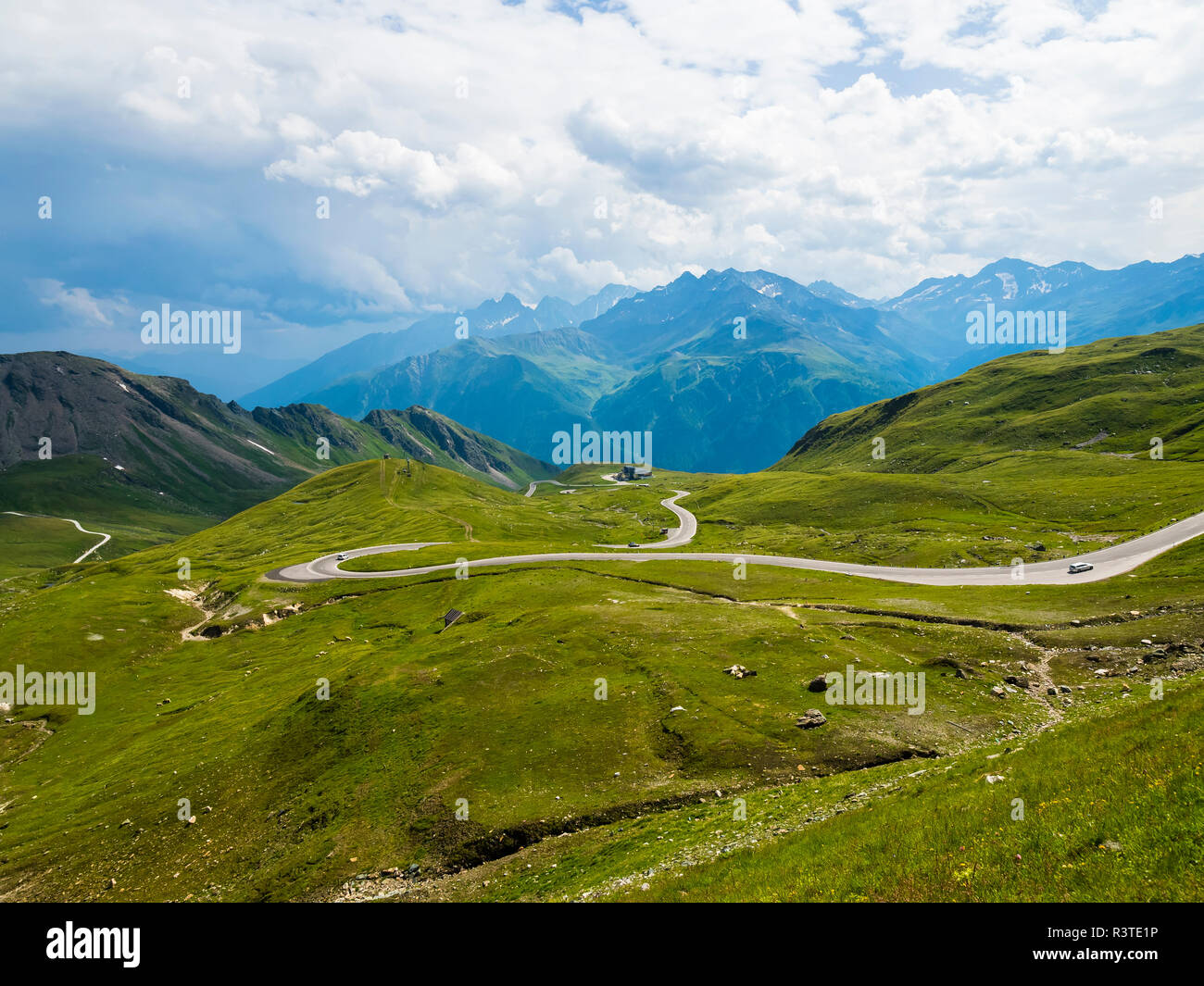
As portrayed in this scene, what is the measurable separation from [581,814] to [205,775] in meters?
38.6

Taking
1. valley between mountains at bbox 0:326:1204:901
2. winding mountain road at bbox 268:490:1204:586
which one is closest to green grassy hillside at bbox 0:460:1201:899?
valley between mountains at bbox 0:326:1204:901

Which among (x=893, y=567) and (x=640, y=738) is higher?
(x=893, y=567)

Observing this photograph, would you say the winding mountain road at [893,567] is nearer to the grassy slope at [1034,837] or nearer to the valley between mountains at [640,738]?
the valley between mountains at [640,738]

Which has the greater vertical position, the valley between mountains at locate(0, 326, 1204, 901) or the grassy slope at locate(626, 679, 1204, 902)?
the grassy slope at locate(626, 679, 1204, 902)

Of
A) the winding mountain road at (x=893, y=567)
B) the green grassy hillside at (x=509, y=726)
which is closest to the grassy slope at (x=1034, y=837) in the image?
the green grassy hillside at (x=509, y=726)

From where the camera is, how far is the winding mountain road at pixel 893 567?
82000mm

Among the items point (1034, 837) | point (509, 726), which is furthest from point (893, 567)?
point (1034, 837)

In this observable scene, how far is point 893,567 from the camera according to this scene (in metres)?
108

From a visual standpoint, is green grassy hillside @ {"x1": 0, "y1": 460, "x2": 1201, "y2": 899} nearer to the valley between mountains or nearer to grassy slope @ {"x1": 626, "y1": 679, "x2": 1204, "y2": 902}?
the valley between mountains

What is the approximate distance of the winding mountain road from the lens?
8200 centimetres

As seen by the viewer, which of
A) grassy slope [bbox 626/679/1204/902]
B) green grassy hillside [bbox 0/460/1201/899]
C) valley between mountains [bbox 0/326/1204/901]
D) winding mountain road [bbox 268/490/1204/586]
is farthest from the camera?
winding mountain road [bbox 268/490/1204/586]

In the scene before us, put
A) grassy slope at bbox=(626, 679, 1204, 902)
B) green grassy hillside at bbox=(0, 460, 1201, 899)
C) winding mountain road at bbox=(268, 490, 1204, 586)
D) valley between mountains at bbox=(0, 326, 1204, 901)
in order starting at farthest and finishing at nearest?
winding mountain road at bbox=(268, 490, 1204, 586), green grassy hillside at bbox=(0, 460, 1201, 899), valley between mountains at bbox=(0, 326, 1204, 901), grassy slope at bbox=(626, 679, 1204, 902)

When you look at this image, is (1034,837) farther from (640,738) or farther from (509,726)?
(509,726)
